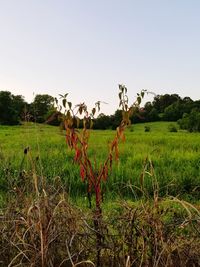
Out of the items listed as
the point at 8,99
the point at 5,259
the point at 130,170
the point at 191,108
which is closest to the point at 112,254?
the point at 5,259

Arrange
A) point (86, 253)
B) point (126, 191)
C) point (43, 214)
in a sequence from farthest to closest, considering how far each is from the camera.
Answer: point (126, 191)
point (86, 253)
point (43, 214)

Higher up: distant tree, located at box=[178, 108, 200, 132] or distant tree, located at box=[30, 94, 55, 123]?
distant tree, located at box=[30, 94, 55, 123]

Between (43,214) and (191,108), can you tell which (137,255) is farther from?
(191,108)

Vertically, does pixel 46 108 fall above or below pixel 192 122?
above

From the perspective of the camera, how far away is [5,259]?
135 inches

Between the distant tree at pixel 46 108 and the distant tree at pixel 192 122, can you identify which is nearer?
the distant tree at pixel 46 108

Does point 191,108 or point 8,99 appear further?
point 8,99

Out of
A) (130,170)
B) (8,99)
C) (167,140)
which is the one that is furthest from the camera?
(8,99)

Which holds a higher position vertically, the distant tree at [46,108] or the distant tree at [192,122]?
the distant tree at [46,108]

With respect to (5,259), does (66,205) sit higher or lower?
higher

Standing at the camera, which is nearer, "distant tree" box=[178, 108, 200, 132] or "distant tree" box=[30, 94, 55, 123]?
"distant tree" box=[30, 94, 55, 123]

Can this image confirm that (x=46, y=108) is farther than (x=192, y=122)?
No

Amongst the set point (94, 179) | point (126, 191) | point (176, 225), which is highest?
point (94, 179)

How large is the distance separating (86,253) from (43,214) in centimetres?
45
